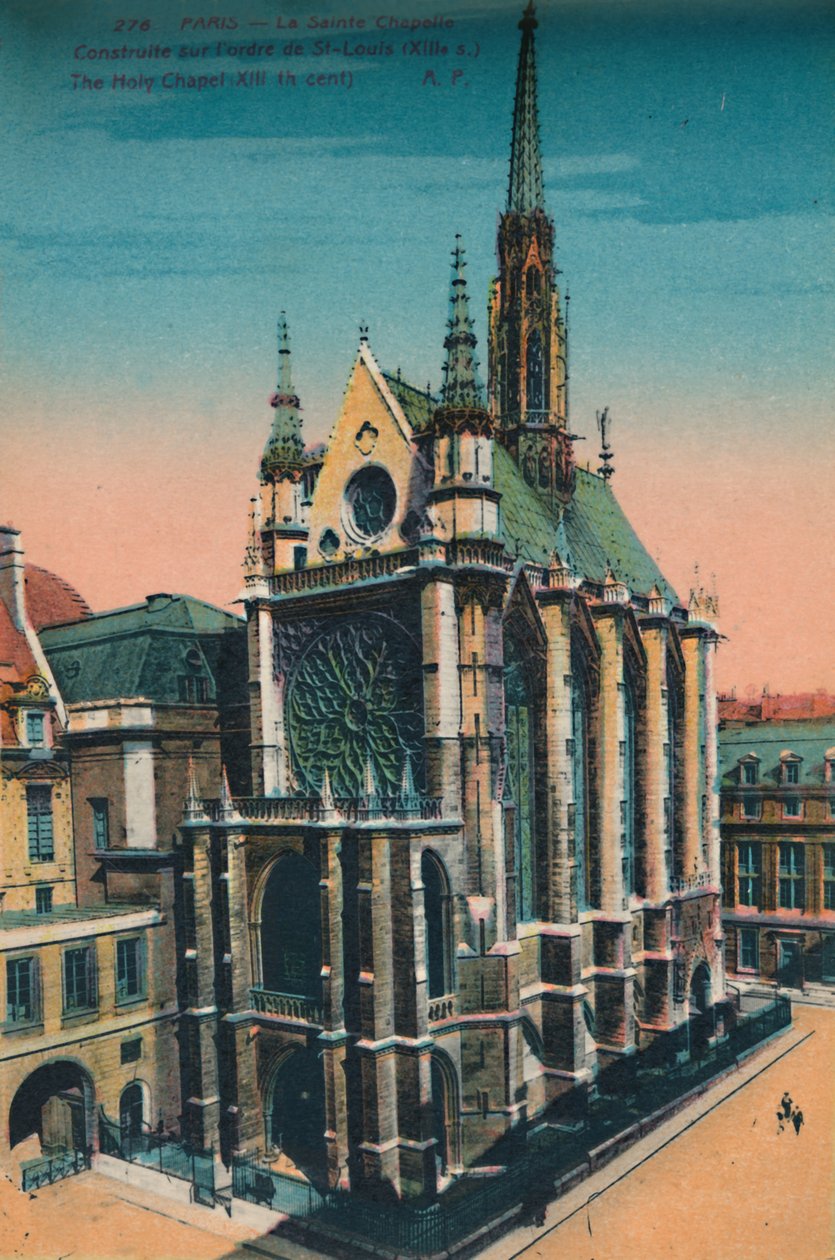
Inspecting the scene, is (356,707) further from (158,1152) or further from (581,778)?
(158,1152)

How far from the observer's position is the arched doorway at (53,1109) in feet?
98.3

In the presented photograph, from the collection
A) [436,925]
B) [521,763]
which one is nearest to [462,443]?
[521,763]

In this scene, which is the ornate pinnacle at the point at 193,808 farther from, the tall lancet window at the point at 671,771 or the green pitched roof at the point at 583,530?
the tall lancet window at the point at 671,771

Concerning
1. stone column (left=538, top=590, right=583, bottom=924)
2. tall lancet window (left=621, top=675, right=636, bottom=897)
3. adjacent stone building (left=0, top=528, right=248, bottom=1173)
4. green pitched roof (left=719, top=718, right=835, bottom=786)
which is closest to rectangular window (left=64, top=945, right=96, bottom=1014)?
adjacent stone building (left=0, top=528, right=248, bottom=1173)

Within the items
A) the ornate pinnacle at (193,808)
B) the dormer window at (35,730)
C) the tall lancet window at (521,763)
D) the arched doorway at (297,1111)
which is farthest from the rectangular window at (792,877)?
the dormer window at (35,730)

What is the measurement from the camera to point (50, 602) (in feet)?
118

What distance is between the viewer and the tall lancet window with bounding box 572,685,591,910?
35750 millimetres

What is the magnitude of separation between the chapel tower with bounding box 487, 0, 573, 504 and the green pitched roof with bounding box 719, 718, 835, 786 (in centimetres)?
1653

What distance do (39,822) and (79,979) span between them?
5.57 m

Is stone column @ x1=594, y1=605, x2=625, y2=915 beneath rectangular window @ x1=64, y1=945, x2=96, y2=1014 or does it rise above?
above

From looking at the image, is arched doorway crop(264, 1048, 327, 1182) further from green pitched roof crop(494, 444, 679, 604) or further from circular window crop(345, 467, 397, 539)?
green pitched roof crop(494, 444, 679, 604)

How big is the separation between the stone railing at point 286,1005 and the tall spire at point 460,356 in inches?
683

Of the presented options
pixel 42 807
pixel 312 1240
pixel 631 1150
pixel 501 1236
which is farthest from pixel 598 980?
pixel 42 807

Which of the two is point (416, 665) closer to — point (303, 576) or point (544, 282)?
point (303, 576)
